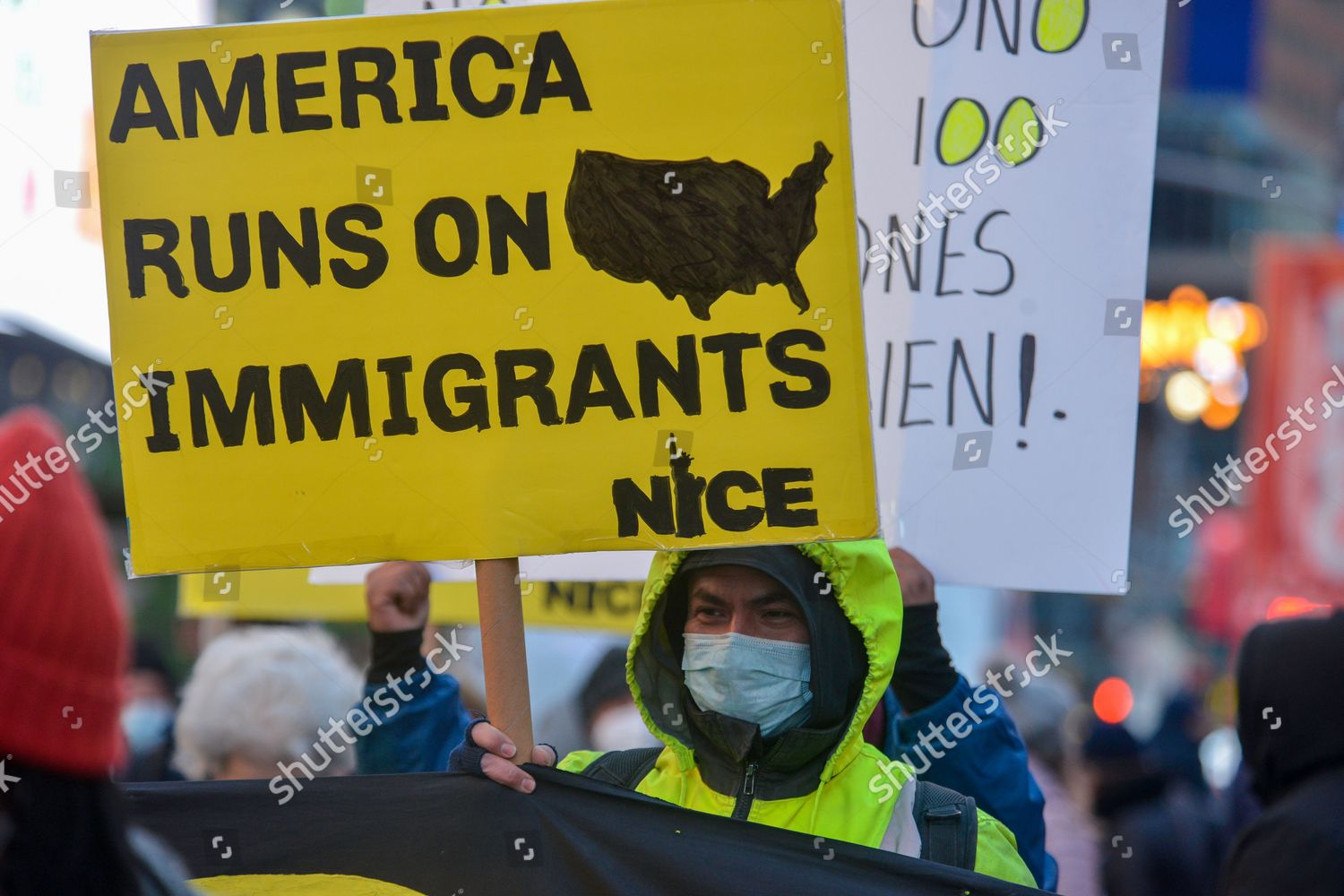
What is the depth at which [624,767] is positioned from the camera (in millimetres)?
2941

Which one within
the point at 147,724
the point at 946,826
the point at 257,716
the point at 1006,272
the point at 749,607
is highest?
the point at 1006,272

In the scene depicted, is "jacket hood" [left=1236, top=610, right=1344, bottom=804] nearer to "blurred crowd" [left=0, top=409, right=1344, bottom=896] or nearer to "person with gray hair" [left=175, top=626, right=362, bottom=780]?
"blurred crowd" [left=0, top=409, right=1344, bottom=896]

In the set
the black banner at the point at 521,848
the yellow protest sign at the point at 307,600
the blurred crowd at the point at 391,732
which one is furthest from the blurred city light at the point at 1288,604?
the black banner at the point at 521,848

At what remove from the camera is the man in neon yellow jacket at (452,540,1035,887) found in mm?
2793

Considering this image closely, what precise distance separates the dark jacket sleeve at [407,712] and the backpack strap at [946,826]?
880 mm

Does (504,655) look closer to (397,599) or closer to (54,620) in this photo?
(397,599)

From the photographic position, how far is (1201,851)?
18.4 ft

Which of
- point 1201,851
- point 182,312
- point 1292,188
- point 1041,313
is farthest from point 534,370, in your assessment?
point 1292,188

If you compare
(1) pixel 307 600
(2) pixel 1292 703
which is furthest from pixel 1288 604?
(2) pixel 1292 703

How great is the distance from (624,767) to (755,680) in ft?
1.06

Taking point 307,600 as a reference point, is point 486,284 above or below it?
above

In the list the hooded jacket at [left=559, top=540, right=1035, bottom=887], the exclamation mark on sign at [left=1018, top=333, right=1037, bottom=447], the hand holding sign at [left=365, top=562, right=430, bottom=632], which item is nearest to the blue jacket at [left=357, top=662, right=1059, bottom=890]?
the hand holding sign at [left=365, top=562, right=430, bottom=632]

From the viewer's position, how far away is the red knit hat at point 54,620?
1493 mm

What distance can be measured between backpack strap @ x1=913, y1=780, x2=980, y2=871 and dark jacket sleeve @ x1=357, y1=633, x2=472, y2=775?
0.88m
